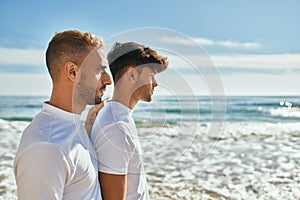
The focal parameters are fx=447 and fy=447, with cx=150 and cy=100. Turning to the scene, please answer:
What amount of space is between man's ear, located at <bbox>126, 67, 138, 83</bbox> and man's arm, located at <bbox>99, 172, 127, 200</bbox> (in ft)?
1.42

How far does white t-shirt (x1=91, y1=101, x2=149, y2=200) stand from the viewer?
185cm

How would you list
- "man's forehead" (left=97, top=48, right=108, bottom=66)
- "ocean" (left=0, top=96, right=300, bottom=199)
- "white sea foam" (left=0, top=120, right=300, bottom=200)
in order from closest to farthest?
"man's forehead" (left=97, top=48, right=108, bottom=66) → "ocean" (left=0, top=96, right=300, bottom=199) → "white sea foam" (left=0, top=120, right=300, bottom=200)

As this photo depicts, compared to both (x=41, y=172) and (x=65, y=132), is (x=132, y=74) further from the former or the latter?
(x=41, y=172)

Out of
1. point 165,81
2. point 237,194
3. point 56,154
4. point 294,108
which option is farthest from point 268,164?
point 294,108

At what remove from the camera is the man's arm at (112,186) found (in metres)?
1.87

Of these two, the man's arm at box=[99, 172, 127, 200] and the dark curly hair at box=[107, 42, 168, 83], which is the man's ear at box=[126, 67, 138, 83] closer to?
the dark curly hair at box=[107, 42, 168, 83]

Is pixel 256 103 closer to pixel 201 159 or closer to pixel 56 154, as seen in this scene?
pixel 201 159

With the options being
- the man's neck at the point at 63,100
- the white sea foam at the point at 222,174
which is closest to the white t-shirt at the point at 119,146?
the man's neck at the point at 63,100

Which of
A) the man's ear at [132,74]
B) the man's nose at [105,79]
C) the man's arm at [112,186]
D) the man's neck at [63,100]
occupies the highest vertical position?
the man's ear at [132,74]

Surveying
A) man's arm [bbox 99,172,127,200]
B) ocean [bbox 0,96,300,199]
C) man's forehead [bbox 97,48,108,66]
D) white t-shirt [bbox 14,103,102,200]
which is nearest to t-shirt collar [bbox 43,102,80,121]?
white t-shirt [bbox 14,103,102,200]

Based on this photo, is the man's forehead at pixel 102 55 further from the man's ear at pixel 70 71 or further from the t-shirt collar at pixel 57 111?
the t-shirt collar at pixel 57 111

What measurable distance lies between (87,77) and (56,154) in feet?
1.16

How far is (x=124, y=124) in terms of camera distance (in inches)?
75.0

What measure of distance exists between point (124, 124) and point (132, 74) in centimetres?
24
